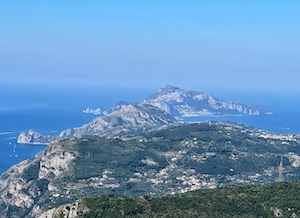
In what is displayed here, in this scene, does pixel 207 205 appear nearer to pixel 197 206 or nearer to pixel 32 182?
pixel 197 206

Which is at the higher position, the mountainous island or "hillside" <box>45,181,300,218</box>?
"hillside" <box>45,181,300,218</box>

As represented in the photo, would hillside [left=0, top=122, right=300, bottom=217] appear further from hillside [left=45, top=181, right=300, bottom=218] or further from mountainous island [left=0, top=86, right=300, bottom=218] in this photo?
hillside [left=45, top=181, right=300, bottom=218]

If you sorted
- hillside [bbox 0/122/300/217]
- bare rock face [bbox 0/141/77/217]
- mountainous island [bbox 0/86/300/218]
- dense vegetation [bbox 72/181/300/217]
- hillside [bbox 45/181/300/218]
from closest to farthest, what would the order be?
1. hillside [bbox 45/181/300/218]
2. dense vegetation [bbox 72/181/300/217]
3. mountainous island [bbox 0/86/300/218]
4. hillside [bbox 0/122/300/217]
5. bare rock face [bbox 0/141/77/217]

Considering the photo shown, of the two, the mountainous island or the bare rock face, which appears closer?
the mountainous island

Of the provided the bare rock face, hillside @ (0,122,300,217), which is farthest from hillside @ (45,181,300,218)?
the bare rock face

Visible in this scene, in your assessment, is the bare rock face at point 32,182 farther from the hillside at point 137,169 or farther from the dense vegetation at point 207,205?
the dense vegetation at point 207,205

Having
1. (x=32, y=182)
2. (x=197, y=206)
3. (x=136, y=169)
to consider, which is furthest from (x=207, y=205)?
(x=32, y=182)

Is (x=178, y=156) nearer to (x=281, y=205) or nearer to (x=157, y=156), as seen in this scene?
(x=157, y=156)
